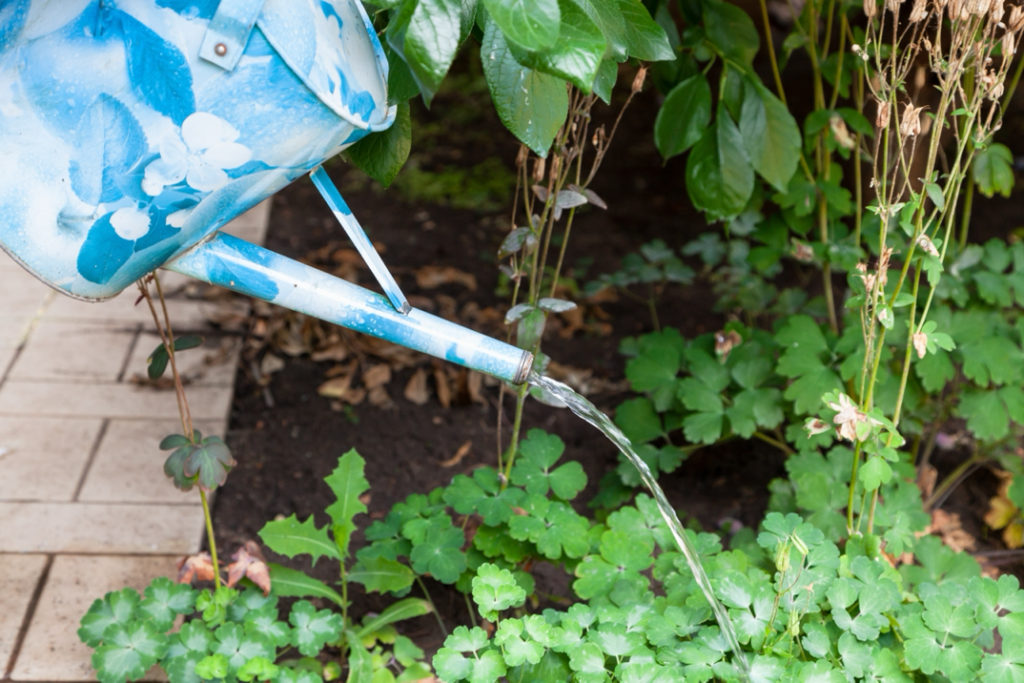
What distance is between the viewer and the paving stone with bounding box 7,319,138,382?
8.02ft

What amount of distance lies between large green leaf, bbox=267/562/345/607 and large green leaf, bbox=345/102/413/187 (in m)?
0.82

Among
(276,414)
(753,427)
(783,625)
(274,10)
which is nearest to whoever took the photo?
(274,10)

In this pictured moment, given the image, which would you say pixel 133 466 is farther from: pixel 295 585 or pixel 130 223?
pixel 130 223

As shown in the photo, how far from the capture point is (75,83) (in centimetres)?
90

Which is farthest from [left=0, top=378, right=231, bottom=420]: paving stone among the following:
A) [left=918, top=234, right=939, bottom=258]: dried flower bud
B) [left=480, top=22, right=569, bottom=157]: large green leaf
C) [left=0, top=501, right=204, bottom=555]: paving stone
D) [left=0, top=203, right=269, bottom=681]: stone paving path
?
[left=918, top=234, right=939, bottom=258]: dried flower bud

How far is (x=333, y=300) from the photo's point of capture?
1099mm

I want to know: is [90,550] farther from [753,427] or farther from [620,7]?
[620,7]

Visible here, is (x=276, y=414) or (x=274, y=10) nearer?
(x=274, y=10)

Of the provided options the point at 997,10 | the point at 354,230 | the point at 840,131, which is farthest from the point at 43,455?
the point at 997,10

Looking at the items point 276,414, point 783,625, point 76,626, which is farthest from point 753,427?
point 76,626

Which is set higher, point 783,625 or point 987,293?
point 987,293

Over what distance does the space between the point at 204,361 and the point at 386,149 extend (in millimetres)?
1497

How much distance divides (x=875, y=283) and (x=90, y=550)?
160 cm

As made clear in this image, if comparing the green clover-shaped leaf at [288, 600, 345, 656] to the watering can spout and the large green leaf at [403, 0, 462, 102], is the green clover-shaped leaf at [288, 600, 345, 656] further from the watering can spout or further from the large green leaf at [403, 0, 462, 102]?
the large green leaf at [403, 0, 462, 102]
